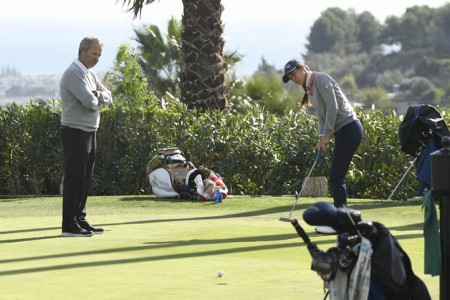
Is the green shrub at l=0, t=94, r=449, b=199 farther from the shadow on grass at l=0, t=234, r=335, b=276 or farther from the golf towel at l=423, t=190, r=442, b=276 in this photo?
the golf towel at l=423, t=190, r=442, b=276

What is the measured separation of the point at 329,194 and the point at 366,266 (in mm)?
11155

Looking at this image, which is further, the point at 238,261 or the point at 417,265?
the point at 238,261

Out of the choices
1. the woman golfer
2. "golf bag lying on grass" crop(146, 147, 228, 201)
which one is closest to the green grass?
"golf bag lying on grass" crop(146, 147, 228, 201)

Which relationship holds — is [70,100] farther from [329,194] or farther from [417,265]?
[329,194]

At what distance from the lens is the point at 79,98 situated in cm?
1109

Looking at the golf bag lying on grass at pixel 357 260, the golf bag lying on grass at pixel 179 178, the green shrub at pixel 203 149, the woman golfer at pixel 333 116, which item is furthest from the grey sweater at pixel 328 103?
the green shrub at pixel 203 149

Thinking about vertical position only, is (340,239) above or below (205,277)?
above

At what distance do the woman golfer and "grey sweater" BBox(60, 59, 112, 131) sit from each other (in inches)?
72.2

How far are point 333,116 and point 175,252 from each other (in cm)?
221

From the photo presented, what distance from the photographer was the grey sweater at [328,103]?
436 inches

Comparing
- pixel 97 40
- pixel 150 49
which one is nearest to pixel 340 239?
pixel 97 40

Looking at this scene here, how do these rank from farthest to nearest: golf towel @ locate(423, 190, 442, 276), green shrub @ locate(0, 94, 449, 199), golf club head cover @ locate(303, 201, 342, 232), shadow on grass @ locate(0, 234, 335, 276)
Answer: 1. green shrub @ locate(0, 94, 449, 199)
2. shadow on grass @ locate(0, 234, 335, 276)
3. golf towel @ locate(423, 190, 442, 276)
4. golf club head cover @ locate(303, 201, 342, 232)

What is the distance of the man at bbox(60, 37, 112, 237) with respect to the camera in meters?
11.2

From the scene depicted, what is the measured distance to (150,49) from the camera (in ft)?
153
